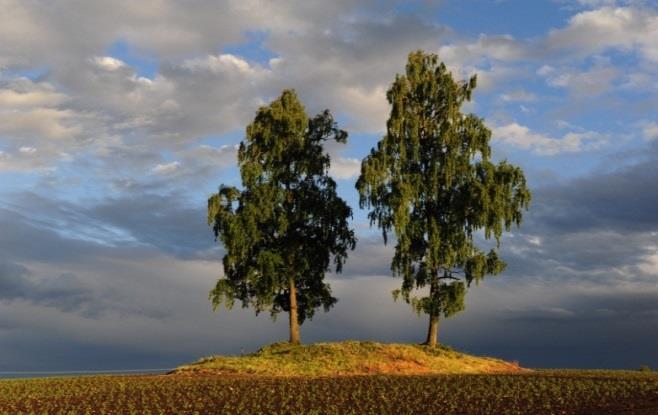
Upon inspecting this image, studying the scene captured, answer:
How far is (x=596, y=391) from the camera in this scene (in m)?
30.2

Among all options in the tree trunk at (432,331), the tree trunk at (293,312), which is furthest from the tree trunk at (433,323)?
the tree trunk at (293,312)

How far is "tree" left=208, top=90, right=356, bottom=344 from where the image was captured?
49.5 m

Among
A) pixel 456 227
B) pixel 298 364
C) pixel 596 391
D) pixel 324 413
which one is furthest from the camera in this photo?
pixel 456 227

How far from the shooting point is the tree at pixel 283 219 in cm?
4953

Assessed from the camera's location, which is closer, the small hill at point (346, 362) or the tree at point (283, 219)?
the small hill at point (346, 362)

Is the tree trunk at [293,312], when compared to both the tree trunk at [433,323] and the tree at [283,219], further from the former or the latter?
the tree trunk at [433,323]

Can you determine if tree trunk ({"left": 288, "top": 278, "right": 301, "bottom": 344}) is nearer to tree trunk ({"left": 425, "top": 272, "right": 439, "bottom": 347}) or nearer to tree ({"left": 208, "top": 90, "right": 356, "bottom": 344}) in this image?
tree ({"left": 208, "top": 90, "right": 356, "bottom": 344})

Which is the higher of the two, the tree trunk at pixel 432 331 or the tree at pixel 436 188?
the tree at pixel 436 188

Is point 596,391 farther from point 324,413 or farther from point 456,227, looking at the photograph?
point 456,227

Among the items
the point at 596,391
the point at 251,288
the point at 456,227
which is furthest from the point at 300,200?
the point at 596,391

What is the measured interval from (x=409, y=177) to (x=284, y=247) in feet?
32.9

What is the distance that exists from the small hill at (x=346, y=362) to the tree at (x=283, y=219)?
18.0ft

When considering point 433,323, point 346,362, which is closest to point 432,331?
point 433,323

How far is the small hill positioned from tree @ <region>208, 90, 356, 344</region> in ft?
18.0
